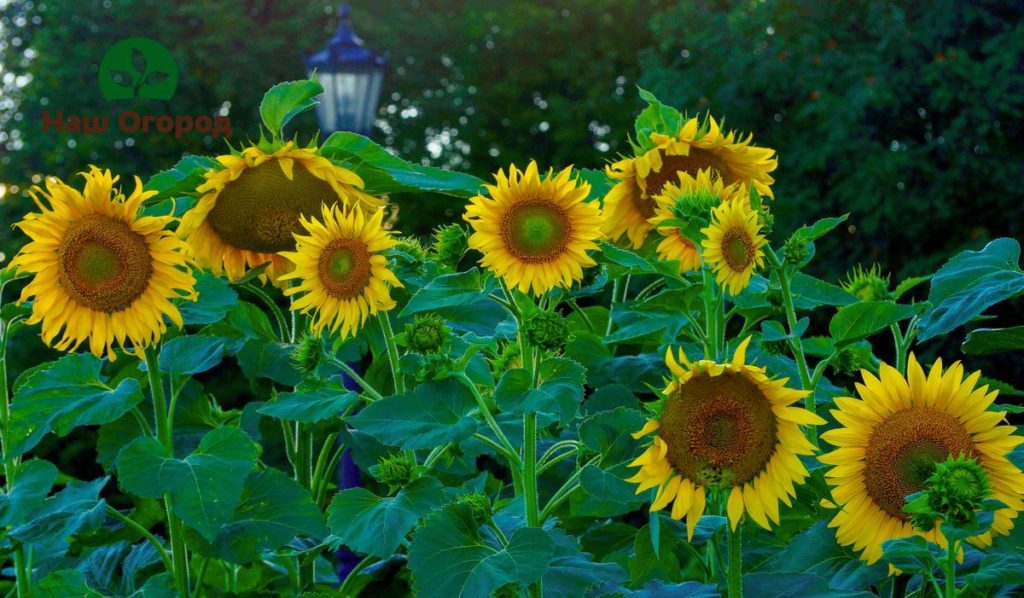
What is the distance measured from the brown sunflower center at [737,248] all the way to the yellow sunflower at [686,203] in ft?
0.25

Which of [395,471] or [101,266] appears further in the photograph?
[101,266]

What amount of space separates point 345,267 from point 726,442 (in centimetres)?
60

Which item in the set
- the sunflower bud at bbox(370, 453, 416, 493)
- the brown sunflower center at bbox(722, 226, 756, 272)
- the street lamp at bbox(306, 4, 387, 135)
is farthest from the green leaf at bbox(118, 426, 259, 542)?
the street lamp at bbox(306, 4, 387, 135)

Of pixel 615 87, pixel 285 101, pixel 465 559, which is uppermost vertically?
pixel 615 87

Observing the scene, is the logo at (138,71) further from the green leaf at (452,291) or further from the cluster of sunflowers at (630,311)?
the green leaf at (452,291)

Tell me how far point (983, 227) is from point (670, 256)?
772 cm

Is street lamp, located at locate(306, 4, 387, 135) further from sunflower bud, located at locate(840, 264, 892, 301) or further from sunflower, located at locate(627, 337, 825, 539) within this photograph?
sunflower, located at locate(627, 337, 825, 539)

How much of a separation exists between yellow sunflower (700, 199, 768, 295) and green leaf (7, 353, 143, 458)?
852 millimetres

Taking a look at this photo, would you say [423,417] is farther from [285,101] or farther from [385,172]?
[285,101]

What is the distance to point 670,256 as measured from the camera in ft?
6.64

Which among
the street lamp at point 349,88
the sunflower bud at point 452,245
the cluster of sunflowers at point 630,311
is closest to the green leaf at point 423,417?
the cluster of sunflowers at point 630,311

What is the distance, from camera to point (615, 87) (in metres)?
14.6

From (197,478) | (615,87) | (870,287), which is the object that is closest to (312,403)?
(197,478)

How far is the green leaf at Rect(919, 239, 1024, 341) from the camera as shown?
5.31 ft
